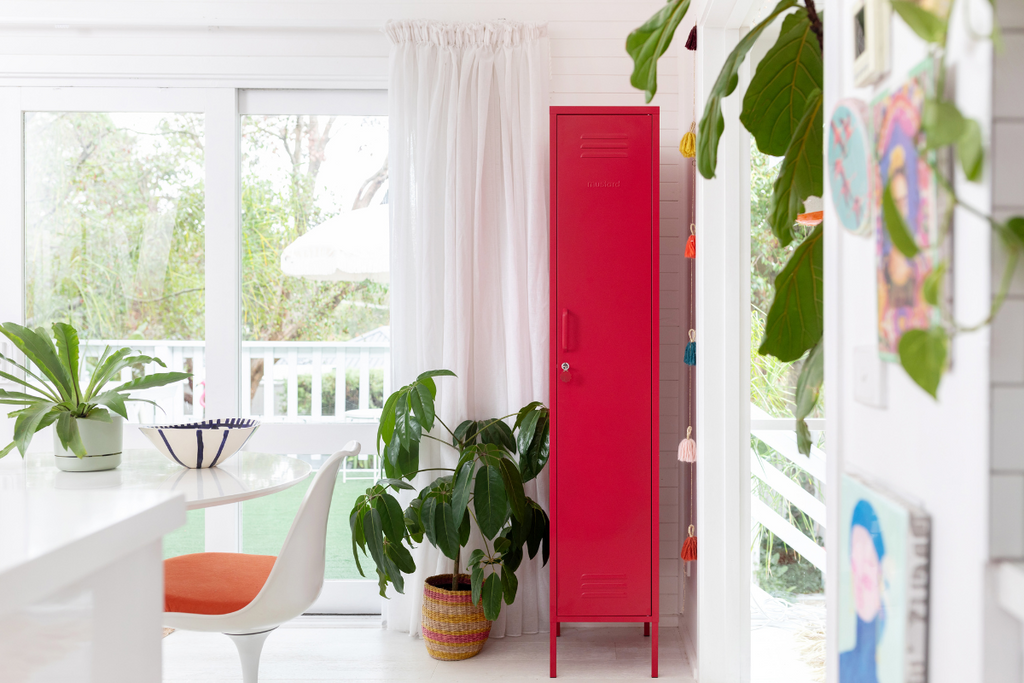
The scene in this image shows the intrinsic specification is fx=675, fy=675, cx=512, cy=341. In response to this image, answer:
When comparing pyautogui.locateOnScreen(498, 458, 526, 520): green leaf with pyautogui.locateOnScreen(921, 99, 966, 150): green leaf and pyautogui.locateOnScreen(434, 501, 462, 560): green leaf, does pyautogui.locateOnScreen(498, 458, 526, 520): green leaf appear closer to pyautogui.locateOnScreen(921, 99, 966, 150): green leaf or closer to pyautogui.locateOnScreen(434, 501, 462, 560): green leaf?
pyautogui.locateOnScreen(434, 501, 462, 560): green leaf

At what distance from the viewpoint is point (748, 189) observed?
7.44ft

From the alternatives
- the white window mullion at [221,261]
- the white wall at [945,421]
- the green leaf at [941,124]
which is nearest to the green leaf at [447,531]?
the white window mullion at [221,261]

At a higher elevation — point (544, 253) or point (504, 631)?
point (544, 253)

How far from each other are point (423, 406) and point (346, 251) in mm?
891

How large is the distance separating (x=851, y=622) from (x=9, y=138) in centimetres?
346

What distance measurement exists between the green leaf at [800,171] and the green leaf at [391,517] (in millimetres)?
1626

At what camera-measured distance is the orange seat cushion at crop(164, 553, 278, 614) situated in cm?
177

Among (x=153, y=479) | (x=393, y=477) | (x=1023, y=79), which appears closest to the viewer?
(x=1023, y=79)

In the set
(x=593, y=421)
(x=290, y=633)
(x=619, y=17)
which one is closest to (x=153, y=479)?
(x=290, y=633)

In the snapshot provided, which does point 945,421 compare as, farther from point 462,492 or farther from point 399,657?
point 399,657

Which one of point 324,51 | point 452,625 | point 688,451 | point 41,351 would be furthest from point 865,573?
point 324,51

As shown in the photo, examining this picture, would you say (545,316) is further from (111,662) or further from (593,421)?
(111,662)

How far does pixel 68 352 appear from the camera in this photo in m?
1.87

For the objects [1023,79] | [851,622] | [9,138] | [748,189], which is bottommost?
[851,622]
